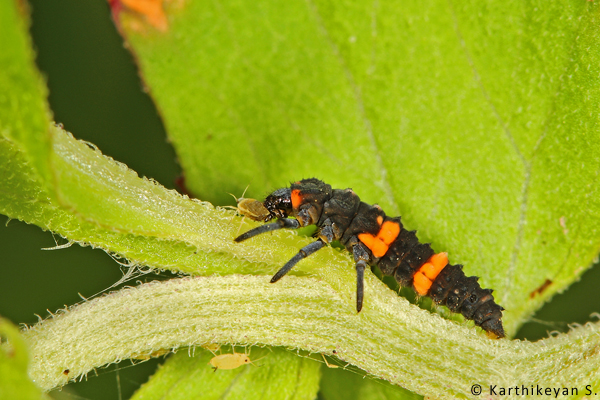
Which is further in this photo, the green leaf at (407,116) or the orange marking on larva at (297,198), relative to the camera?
the orange marking on larva at (297,198)

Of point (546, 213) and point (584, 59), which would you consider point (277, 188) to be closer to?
point (546, 213)

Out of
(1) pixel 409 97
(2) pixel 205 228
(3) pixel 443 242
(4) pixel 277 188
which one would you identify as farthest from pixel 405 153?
(2) pixel 205 228

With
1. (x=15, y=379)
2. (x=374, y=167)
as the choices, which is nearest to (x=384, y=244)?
(x=374, y=167)

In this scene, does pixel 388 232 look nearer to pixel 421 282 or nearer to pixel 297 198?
pixel 421 282

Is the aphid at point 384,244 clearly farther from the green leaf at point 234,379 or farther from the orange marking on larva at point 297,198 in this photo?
the green leaf at point 234,379

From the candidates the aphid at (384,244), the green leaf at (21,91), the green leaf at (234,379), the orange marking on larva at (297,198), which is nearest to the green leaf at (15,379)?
the green leaf at (21,91)

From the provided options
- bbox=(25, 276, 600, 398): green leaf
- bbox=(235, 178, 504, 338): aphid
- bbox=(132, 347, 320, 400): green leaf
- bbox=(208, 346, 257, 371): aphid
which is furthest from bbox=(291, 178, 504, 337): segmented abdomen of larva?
bbox=(208, 346, 257, 371): aphid

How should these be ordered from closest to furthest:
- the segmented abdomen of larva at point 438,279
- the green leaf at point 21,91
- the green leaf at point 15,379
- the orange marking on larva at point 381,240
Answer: the green leaf at point 21,91, the green leaf at point 15,379, the segmented abdomen of larva at point 438,279, the orange marking on larva at point 381,240
